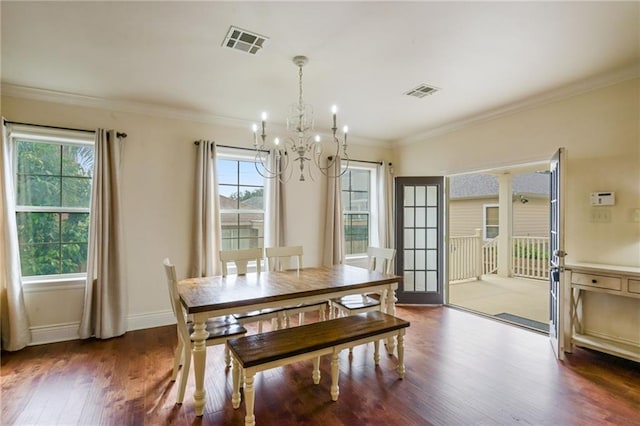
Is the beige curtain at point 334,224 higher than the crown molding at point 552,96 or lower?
lower

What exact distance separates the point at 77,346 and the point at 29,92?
2.71 meters

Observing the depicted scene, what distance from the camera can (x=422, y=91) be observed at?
3.44 meters

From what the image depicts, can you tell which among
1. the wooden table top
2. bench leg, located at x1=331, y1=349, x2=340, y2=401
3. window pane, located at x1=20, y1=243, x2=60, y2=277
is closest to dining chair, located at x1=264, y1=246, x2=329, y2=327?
the wooden table top

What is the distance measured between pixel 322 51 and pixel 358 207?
3289 mm

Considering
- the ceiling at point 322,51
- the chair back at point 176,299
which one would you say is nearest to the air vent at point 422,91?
the ceiling at point 322,51

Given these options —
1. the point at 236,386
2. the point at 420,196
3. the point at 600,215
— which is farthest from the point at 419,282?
the point at 236,386

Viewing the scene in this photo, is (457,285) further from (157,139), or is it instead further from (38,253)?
(38,253)

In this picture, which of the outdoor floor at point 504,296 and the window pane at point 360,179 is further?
the window pane at point 360,179

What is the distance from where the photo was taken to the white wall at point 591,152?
293 cm

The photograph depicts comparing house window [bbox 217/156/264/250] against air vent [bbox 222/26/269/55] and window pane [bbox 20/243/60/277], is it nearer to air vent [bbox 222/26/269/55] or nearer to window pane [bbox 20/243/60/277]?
window pane [bbox 20/243/60/277]

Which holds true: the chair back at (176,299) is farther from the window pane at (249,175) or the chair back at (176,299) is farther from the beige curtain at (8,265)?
the window pane at (249,175)

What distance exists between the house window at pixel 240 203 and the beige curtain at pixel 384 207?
2.08 meters

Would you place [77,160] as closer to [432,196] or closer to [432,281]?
[432,196]

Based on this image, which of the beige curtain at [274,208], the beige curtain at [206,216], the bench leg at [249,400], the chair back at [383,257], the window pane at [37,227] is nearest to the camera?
the bench leg at [249,400]
